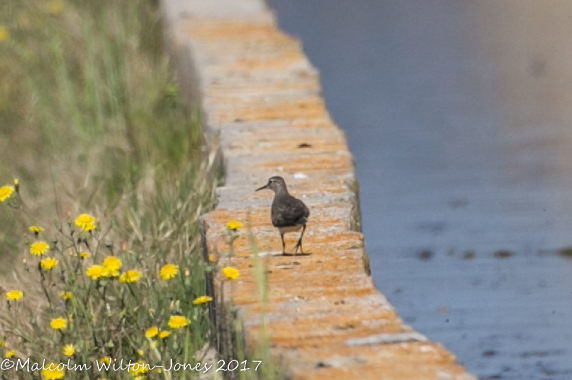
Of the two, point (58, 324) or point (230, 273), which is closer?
point (230, 273)

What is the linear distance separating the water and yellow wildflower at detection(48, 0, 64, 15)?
62.5 inches

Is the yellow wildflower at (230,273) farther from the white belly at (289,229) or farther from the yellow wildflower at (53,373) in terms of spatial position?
the yellow wildflower at (53,373)

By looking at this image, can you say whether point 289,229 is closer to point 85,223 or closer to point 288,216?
point 288,216

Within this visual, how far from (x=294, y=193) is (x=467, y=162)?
227cm

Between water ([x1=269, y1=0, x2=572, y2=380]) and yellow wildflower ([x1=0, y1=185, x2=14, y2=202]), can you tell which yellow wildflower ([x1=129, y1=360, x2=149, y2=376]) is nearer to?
yellow wildflower ([x1=0, y1=185, x2=14, y2=202])

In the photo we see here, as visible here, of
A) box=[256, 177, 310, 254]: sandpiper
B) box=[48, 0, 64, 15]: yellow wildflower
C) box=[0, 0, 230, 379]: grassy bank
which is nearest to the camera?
box=[256, 177, 310, 254]: sandpiper

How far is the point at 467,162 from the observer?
5.93 metres

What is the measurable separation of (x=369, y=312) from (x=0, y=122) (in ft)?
13.2

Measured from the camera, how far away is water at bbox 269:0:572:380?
4293mm

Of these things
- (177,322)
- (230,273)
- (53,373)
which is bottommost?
(53,373)

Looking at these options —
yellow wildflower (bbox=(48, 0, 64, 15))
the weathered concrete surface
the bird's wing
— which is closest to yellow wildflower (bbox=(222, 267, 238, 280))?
the weathered concrete surface

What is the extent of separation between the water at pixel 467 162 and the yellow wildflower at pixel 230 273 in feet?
3.91

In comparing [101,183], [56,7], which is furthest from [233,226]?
[56,7]

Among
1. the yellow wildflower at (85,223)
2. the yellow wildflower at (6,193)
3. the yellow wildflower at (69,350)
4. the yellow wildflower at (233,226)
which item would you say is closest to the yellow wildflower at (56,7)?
the yellow wildflower at (6,193)
